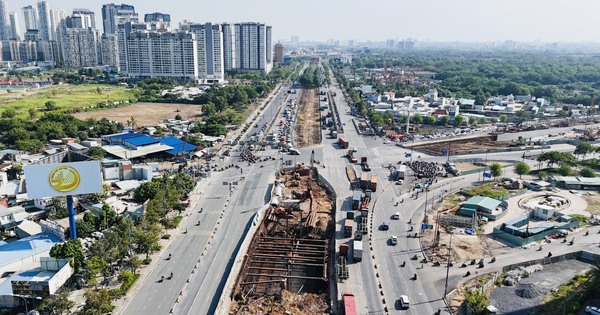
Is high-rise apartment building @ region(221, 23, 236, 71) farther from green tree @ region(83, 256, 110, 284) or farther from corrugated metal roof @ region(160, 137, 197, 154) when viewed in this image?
green tree @ region(83, 256, 110, 284)

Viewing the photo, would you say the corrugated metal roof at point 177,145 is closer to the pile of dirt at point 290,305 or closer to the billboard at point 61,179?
the billboard at point 61,179

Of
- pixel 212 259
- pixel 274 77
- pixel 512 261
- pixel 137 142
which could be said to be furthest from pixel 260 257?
pixel 274 77

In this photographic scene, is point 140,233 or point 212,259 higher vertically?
point 140,233

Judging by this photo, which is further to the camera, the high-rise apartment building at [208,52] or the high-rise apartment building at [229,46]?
the high-rise apartment building at [229,46]

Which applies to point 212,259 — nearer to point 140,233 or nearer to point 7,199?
point 140,233

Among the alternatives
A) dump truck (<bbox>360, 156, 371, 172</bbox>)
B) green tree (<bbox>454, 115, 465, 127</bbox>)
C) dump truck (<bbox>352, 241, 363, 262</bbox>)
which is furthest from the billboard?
green tree (<bbox>454, 115, 465, 127</bbox>)

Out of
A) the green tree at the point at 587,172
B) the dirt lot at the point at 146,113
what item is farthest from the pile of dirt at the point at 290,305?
the dirt lot at the point at 146,113
